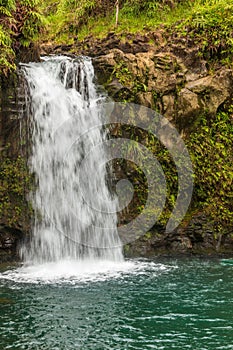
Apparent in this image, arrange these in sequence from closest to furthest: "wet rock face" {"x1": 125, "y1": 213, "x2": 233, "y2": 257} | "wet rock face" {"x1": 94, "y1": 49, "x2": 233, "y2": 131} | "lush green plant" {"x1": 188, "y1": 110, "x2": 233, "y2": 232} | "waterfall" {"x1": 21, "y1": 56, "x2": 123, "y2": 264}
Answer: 1. "waterfall" {"x1": 21, "y1": 56, "x2": 123, "y2": 264}
2. "wet rock face" {"x1": 125, "y1": 213, "x2": 233, "y2": 257}
3. "lush green plant" {"x1": 188, "y1": 110, "x2": 233, "y2": 232}
4. "wet rock face" {"x1": 94, "y1": 49, "x2": 233, "y2": 131}

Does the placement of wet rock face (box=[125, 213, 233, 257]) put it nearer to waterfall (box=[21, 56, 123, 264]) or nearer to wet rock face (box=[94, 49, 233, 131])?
waterfall (box=[21, 56, 123, 264])

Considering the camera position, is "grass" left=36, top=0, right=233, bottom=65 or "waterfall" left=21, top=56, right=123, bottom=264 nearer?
"waterfall" left=21, top=56, right=123, bottom=264

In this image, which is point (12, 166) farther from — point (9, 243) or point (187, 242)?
point (187, 242)

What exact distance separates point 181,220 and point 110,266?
2096 mm

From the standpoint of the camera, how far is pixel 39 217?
9.12m

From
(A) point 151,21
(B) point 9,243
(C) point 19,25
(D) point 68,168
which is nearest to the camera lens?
(B) point 9,243

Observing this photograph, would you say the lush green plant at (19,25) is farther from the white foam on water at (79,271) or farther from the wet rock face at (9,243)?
the white foam on water at (79,271)

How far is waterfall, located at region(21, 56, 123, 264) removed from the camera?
913 cm

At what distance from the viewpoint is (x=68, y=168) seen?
9.41 m

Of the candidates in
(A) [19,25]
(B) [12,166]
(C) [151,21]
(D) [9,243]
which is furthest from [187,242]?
(C) [151,21]

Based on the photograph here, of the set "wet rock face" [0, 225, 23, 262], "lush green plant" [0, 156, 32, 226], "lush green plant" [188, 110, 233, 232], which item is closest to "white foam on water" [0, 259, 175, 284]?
"wet rock face" [0, 225, 23, 262]

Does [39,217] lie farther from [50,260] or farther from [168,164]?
[168,164]

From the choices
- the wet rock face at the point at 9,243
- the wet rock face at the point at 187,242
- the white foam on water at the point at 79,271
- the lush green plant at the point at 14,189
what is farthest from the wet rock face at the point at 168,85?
the wet rock face at the point at 9,243

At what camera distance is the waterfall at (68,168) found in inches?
360
